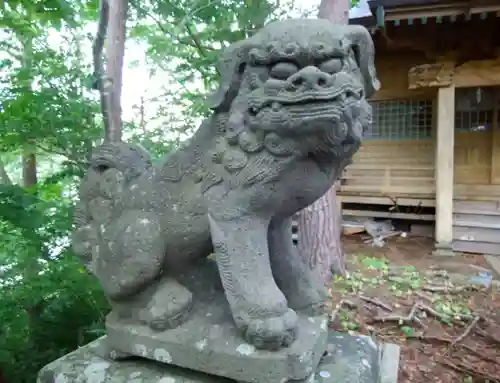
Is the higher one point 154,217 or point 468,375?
point 154,217

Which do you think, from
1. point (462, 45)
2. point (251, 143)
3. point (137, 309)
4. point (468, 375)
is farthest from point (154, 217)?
point (462, 45)

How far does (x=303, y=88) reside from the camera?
1.15m

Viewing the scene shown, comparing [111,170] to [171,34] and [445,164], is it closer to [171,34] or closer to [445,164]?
[171,34]

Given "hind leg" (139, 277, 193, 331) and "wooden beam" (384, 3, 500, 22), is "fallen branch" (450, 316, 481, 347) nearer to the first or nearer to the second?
"hind leg" (139, 277, 193, 331)

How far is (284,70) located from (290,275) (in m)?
0.73

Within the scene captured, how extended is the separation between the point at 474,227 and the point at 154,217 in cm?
637

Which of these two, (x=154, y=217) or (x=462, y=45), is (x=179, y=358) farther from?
(x=462, y=45)

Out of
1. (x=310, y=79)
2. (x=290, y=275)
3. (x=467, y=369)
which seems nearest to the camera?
(x=310, y=79)

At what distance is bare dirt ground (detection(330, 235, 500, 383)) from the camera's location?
3.33m

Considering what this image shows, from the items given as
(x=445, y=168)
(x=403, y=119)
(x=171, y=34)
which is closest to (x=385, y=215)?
(x=445, y=168)

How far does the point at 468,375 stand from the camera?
320cm

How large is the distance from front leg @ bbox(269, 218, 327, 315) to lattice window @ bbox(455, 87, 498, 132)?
7.25 m

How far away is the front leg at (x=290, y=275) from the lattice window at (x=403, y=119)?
648 cm

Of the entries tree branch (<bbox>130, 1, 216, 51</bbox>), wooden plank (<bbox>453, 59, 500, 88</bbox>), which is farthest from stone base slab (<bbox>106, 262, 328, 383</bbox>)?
wooden plank (<bbox>453, 59, 500, 88</bbox>)
